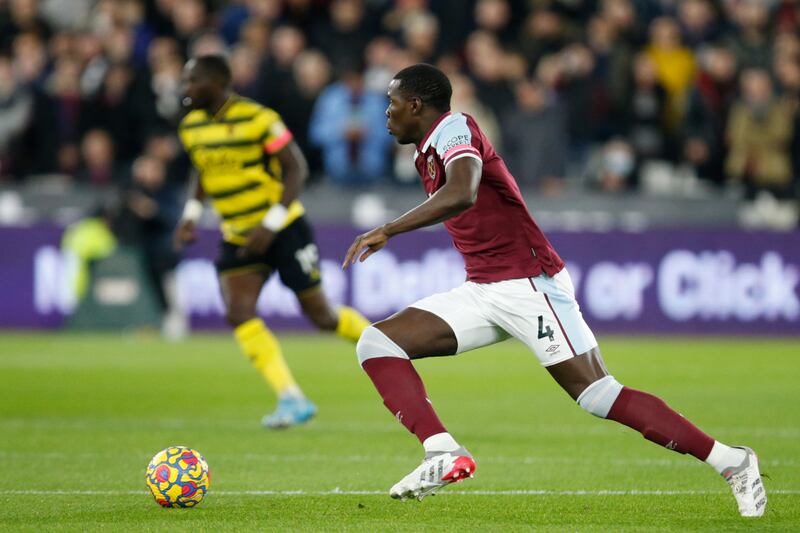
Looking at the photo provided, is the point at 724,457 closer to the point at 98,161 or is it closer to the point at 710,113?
the point at 710,113

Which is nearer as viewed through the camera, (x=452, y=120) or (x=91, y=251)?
(x=452, y=120)

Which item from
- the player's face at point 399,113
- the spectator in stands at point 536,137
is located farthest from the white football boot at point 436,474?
the spectator in stands at point 536,137

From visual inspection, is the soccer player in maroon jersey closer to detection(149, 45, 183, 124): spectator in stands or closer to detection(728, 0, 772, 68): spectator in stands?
detection(149, 45, 183, 124): spectator in stands

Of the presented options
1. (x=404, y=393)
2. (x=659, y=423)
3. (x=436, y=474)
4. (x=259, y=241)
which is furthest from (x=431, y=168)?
(x=259, y=241)

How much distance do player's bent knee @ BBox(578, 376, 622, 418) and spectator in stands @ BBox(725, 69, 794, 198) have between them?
12474 mm

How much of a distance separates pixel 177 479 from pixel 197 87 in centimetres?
388

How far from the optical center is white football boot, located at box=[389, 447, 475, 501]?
19.9 feet

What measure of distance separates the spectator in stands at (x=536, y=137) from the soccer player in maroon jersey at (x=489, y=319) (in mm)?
11277

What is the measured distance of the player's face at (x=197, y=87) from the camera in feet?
31.9

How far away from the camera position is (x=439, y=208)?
5.95 metres

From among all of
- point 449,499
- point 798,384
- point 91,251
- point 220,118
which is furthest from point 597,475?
point 91,251

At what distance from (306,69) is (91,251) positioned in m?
3.45

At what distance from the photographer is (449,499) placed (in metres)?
6.95

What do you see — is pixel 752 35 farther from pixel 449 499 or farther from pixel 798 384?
pixel 449 499
